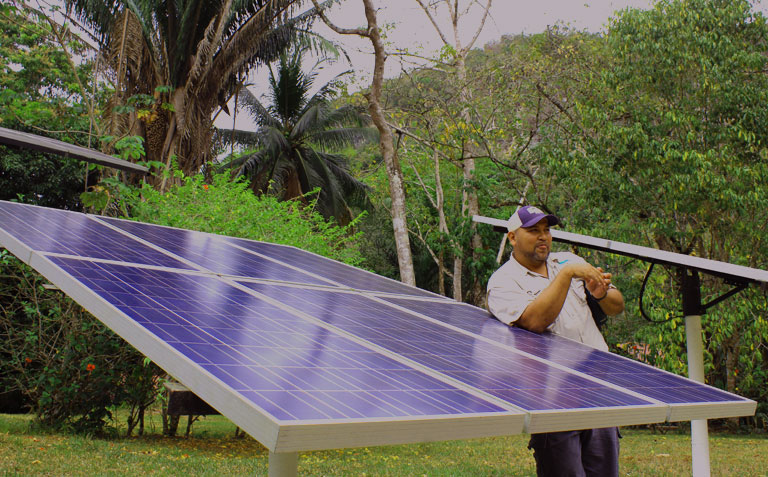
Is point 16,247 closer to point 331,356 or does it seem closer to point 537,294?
point 331,356

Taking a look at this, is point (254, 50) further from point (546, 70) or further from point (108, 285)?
point (108, 285)

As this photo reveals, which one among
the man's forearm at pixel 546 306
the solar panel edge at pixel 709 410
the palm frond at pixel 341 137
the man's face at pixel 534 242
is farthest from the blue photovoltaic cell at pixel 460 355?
the palm frond at pixel 341 137

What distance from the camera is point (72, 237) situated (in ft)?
13.4

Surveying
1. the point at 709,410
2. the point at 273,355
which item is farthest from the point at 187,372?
the point at 709,410

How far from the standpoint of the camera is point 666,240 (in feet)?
47.2

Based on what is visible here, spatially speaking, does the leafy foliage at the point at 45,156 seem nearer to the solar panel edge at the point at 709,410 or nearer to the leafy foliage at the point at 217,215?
the leafy foliage at the point at 217,215

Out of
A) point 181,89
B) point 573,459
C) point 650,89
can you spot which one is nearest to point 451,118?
point 650,89

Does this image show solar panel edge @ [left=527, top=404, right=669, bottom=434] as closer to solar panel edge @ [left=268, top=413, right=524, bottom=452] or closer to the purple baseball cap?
solar panel edge @ [left=268, top=413, right=524, bottom=452]

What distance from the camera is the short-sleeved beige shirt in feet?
14.0

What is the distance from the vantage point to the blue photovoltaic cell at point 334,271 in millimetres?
5145

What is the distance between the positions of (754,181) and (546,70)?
628cm

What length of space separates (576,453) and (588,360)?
0.56 meters

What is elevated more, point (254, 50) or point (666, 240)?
point (254, 50)

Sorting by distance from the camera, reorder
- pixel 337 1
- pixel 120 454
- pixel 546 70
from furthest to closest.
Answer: pixel 337 1
pixel 546 70
pixel 120 454
